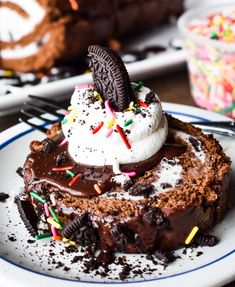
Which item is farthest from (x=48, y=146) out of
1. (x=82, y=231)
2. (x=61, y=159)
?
(x=82, y=231)

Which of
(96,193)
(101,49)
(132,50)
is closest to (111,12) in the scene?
(132,50)

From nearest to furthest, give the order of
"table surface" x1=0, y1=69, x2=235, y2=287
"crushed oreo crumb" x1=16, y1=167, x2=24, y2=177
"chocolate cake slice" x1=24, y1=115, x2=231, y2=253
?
1. "chocolate cake slice" x1=24, y1=115, x2=231, y2=253
2. "crushed oreo crumb" x1=16, y1=167, x2=24, y2=177
3. "table surface" x1=0, y1=69, x2=235, y2=287

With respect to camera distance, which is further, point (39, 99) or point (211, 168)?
point (39, 99)

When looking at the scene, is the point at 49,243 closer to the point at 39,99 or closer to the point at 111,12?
the point at 39,99

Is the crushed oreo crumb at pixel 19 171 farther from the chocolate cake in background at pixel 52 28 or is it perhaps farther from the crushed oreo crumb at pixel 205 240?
the chocolate cake in background at pixel 52 28

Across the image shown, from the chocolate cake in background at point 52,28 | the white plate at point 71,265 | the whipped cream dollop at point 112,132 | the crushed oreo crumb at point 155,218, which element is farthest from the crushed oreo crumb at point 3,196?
the chocolate cake in background at point 52,28

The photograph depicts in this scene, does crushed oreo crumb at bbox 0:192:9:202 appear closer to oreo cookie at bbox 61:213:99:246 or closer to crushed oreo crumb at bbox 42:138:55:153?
crushed oreo crumb at bbox 42:138:55:153

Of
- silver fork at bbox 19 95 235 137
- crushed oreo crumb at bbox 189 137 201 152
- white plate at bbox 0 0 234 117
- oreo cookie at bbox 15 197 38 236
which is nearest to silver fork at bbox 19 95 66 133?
silver fork at bbox 19 95 235 137
